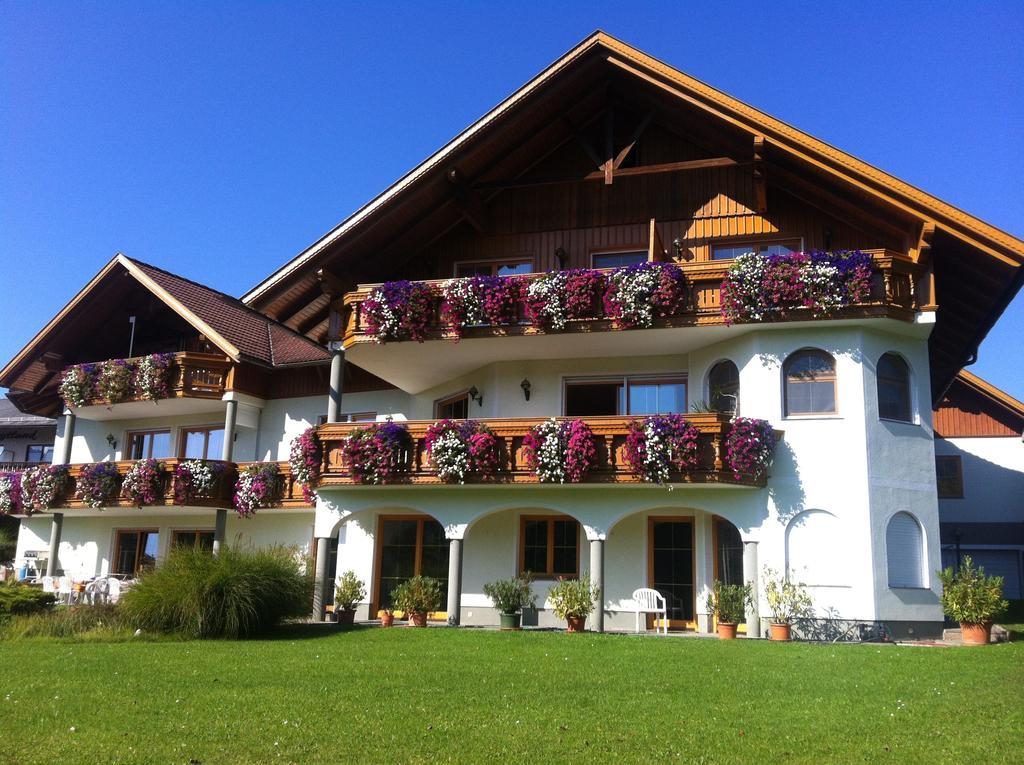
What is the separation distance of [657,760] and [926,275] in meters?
12.7

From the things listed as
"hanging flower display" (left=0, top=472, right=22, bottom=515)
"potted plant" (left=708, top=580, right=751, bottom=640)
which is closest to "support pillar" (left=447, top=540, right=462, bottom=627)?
"potted plant" (left=708, top=580, right=751, bottom=640)

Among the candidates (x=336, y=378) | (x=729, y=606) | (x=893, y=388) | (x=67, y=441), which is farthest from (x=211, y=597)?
(x=67, y=441)

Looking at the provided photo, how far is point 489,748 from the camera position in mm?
7801

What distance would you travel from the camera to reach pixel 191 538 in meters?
Result: 26.7

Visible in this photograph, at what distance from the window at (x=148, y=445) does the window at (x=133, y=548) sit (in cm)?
217

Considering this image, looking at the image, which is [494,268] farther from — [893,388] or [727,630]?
[727,630]

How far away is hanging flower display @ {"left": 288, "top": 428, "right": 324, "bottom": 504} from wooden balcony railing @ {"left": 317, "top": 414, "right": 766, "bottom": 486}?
0.55 feet

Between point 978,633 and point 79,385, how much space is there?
22641 mm

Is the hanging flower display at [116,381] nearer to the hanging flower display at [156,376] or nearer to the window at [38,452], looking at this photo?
the hanging flower display at [156,376]

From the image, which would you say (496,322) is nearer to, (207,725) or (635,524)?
(635,524)

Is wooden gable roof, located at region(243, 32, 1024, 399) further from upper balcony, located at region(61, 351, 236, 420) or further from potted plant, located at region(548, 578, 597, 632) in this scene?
potted plant, located at region(548, 578, 597, 632)

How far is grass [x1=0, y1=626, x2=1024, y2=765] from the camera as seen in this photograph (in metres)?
7.76

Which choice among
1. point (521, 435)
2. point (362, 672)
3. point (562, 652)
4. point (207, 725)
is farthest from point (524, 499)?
point (207, 725)

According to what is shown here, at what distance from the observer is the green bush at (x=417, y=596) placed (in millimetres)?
18062
